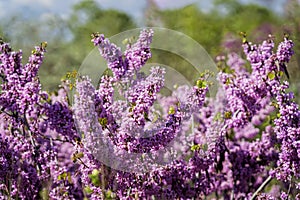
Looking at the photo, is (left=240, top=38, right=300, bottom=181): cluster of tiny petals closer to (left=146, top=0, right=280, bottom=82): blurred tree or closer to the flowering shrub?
the flowering shrub

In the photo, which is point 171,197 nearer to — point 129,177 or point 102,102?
point 129,177

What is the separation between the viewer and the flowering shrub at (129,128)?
4094mm

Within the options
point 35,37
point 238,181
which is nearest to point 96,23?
point 35,37

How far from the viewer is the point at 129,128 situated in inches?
159

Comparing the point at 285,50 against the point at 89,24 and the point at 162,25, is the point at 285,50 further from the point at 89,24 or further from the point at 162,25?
the point at 89,24

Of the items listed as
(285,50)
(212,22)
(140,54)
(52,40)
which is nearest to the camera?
(140,54)

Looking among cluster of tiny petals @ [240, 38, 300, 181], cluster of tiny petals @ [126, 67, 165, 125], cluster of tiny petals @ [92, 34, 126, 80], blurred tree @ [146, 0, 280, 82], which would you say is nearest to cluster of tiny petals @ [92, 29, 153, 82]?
cluster of tiny petals @ [92, 34, 126, 80]

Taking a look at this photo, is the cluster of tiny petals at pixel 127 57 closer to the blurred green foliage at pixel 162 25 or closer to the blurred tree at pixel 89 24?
the blurred green foliage at pixel 162 25

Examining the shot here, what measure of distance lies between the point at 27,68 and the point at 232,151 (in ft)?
8.21

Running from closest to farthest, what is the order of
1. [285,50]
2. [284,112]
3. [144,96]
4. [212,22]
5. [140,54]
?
[144,96] → [284,112] → [140,54] → [285,50] → [212,22]

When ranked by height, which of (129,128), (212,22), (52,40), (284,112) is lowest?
(129,128)

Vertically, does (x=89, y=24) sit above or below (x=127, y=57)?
above

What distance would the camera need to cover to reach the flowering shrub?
409cm

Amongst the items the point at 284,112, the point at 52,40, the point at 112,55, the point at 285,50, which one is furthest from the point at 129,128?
the point at 52,40
